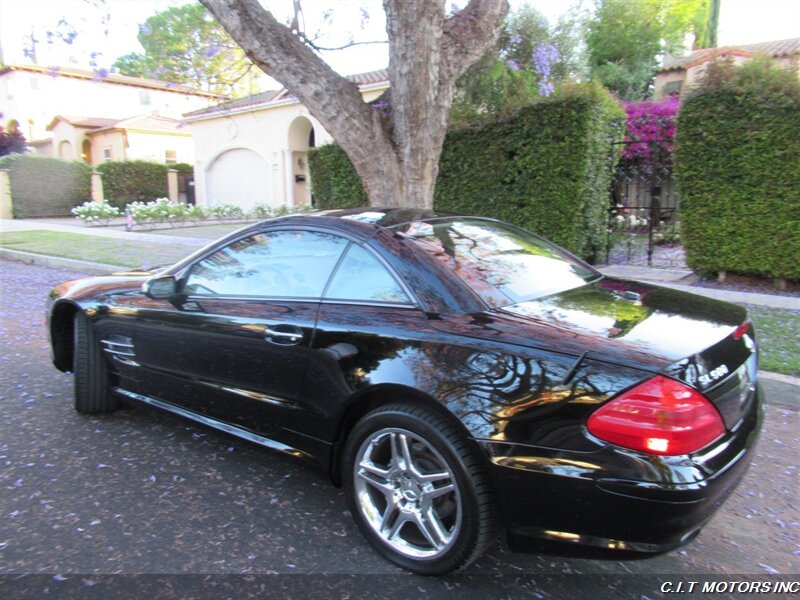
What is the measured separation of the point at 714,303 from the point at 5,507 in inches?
151

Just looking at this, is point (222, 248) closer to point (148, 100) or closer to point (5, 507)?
point (5, 507)

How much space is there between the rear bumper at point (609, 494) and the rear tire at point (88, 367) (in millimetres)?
2989

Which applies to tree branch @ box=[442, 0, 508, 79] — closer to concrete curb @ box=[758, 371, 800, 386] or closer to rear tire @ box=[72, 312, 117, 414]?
concrete curb @ box=[758, 371, 800, 386]

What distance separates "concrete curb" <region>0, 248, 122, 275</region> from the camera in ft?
33.1

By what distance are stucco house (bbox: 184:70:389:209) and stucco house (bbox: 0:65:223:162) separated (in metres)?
9.69

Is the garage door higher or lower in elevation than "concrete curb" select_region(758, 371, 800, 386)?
higher

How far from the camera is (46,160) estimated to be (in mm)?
25047

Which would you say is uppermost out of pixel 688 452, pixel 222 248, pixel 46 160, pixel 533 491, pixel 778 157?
→ pixel 46 160

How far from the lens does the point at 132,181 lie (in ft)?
84.4

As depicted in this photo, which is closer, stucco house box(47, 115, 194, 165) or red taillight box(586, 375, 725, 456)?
red taillight box(586, 375, 725, 456)

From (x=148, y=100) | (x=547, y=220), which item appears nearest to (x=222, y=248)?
(x=547, y=220)

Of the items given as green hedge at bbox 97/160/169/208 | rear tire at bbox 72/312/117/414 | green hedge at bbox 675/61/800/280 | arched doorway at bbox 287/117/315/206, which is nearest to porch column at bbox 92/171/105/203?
green hedge at bbox 97/160/169/208

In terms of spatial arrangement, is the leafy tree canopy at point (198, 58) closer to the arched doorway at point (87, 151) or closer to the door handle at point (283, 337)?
the door handle at point (283, 337)

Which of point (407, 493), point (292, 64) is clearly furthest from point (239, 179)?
point (407, 493)
